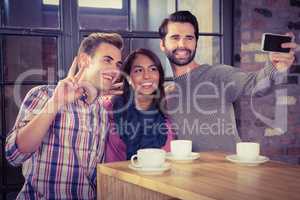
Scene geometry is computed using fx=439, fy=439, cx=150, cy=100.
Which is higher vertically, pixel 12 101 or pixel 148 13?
pixel 148 13

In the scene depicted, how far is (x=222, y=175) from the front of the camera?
5.04 feet

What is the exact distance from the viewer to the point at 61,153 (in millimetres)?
2123

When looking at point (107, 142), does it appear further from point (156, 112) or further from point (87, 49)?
point (87, 49)

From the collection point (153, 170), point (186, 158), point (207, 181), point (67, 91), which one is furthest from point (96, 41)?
point (207, 181)

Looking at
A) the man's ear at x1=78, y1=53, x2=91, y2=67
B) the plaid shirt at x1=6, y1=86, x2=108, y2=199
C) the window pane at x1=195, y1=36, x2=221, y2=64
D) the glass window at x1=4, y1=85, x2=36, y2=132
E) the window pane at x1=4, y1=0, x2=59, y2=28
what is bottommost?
the plaid shirt at x1=6, y1=86, x2=108, y2=199

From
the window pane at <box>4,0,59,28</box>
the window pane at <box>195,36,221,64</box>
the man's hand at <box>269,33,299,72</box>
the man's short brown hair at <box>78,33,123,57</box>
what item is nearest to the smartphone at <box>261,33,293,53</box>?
the man's hand at <box>269,33,299,72</box>

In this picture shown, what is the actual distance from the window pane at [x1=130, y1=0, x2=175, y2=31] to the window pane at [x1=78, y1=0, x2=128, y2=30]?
62mm

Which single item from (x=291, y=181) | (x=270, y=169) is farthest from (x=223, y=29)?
(x=291, y=181)

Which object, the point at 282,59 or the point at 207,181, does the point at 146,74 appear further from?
the point at 207,181

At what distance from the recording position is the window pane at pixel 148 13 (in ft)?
7.75

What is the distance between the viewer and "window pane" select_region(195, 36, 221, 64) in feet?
8.21

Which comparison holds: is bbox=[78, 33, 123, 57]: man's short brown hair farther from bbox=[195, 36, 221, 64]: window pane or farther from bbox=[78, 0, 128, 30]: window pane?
bbox=[195, 36, 221, 64]: window pane

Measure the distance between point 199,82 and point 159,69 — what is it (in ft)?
0.82

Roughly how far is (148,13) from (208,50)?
43cm
